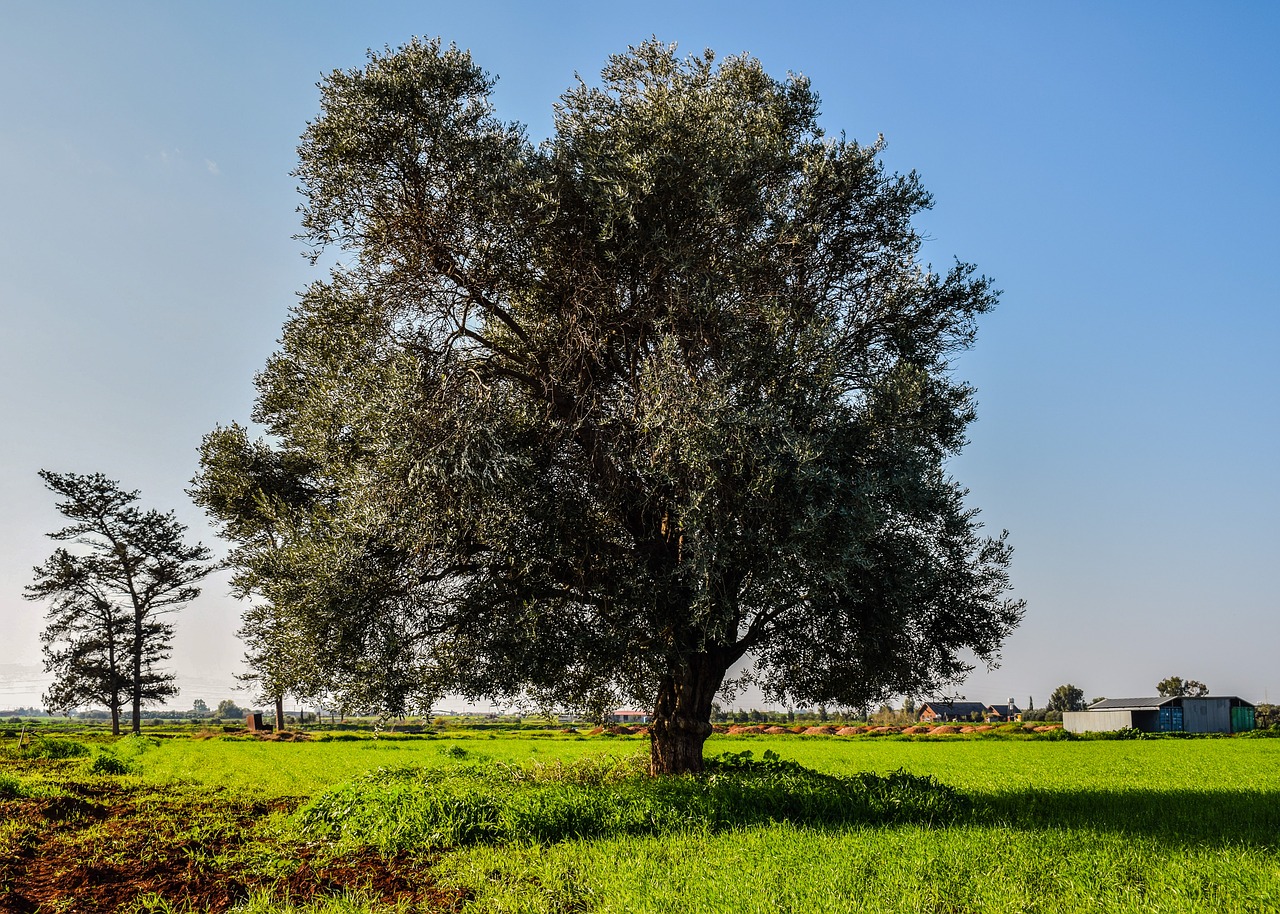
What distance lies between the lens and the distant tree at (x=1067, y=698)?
171 meters

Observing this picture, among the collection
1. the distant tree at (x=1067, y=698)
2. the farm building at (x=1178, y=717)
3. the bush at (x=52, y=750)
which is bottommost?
the distant tree at (x=1067, y=698)

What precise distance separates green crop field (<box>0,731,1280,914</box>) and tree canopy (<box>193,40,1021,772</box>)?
2863 mm

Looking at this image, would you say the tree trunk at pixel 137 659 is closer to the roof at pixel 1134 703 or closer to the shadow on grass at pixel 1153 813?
the shadow on grass at pixel 1153 813

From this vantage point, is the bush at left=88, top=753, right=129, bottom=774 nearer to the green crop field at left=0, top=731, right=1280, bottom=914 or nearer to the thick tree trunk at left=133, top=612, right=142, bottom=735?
the green crop field at left=0, top=731, right=1280, bottom=914

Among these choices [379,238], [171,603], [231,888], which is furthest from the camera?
[171,603]

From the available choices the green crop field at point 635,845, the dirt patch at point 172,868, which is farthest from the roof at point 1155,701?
the dirt patch at point 172,868

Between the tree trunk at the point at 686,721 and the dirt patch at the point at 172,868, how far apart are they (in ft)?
26.3

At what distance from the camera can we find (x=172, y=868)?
11.8 metres

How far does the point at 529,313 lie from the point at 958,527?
1039 cm

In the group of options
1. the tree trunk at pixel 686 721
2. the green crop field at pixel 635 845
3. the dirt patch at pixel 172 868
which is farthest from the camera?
the tree trunk at pixel 686 721

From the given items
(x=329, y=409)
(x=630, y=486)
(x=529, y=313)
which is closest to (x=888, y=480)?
(x=630, y=486)

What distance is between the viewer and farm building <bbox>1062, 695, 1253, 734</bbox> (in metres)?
85.2

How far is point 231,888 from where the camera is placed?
10.6 metres

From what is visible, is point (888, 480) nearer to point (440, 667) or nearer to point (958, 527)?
point (958, 527)
